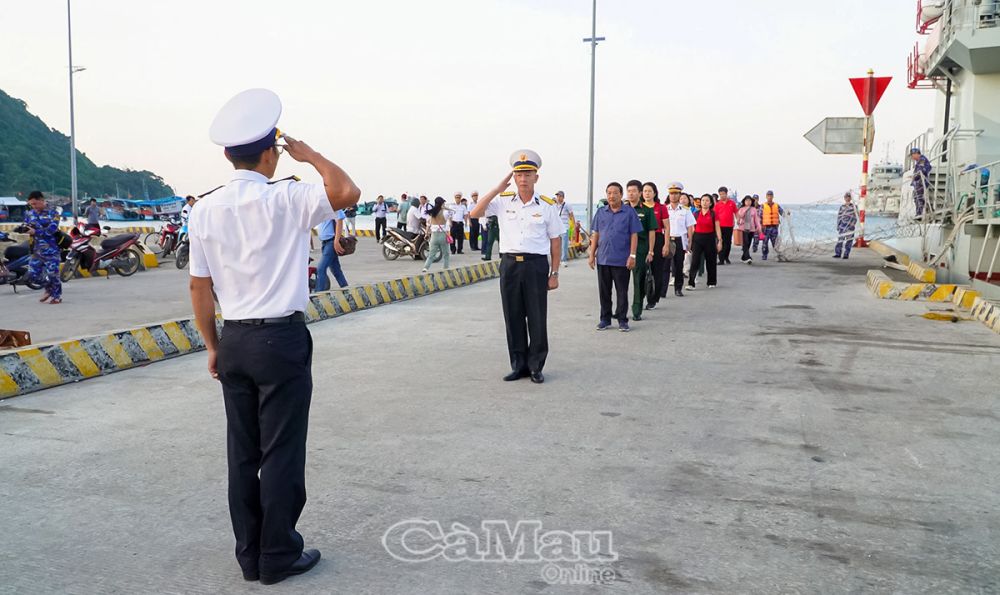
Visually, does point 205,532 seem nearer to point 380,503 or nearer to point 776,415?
point 380,503

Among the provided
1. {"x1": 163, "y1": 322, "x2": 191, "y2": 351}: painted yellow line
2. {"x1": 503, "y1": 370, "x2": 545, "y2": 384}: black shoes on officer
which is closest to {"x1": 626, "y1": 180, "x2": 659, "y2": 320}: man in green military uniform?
{"x1": 503, "y1": 370, "x2": 545, "y2": 384}: black shoes on officer

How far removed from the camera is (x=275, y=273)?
3170 millimetres

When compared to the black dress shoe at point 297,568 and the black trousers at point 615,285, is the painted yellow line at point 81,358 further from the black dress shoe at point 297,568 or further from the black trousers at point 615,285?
the black trousers at point 615,285

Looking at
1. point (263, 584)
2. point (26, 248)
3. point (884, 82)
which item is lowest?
point (263, 584)

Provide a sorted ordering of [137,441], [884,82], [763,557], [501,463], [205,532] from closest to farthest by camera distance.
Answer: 1. [763,557]
2. [205,532]
3. [501,463]
4. [137,441]
5. [884,82]

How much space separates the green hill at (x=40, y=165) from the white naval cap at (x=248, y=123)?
93.0 m

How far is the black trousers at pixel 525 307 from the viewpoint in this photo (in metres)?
7.03

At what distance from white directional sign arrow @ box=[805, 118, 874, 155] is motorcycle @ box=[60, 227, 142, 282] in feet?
50.9

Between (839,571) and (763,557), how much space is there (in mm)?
296

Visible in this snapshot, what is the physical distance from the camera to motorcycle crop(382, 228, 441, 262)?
2158cm

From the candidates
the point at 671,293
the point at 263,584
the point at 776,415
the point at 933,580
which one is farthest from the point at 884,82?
the point at 263,584

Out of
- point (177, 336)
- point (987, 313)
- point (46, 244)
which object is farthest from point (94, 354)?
point (987, 313)

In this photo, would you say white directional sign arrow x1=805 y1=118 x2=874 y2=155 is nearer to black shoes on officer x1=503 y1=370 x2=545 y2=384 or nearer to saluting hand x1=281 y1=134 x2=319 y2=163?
black shoes on officer x1=503 y1=370 x2=545 y2=384

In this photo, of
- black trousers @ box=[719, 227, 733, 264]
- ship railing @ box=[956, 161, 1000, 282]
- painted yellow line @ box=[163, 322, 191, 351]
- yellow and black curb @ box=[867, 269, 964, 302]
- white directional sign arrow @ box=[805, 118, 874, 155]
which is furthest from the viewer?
black trousers @ box=[719, 227, 733, 264]
